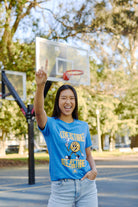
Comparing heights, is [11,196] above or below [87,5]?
below

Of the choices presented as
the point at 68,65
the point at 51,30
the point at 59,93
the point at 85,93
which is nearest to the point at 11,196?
the point at 59,93

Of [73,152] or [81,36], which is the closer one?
[73,152]

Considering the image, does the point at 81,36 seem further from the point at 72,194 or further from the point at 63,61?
the point at 72,194

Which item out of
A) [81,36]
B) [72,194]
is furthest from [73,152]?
[81,36]

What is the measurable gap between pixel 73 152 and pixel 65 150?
0.07 meters

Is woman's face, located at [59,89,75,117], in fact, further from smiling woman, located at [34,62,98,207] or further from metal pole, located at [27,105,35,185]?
metal pole, located at [27,105,35,185]

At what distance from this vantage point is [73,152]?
9.25 ft

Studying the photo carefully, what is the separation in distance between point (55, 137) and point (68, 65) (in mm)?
11552

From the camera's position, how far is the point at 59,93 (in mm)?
3064

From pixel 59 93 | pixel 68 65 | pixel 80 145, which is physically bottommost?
pixel 80 145

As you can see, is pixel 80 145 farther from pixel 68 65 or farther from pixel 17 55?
pixel 17 55

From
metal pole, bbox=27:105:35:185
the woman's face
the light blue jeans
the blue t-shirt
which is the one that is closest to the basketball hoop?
metal pole, bbox=27:105:35:185

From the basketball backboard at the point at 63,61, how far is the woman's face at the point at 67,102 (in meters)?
9.50

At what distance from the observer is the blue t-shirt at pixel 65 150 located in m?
2.79
